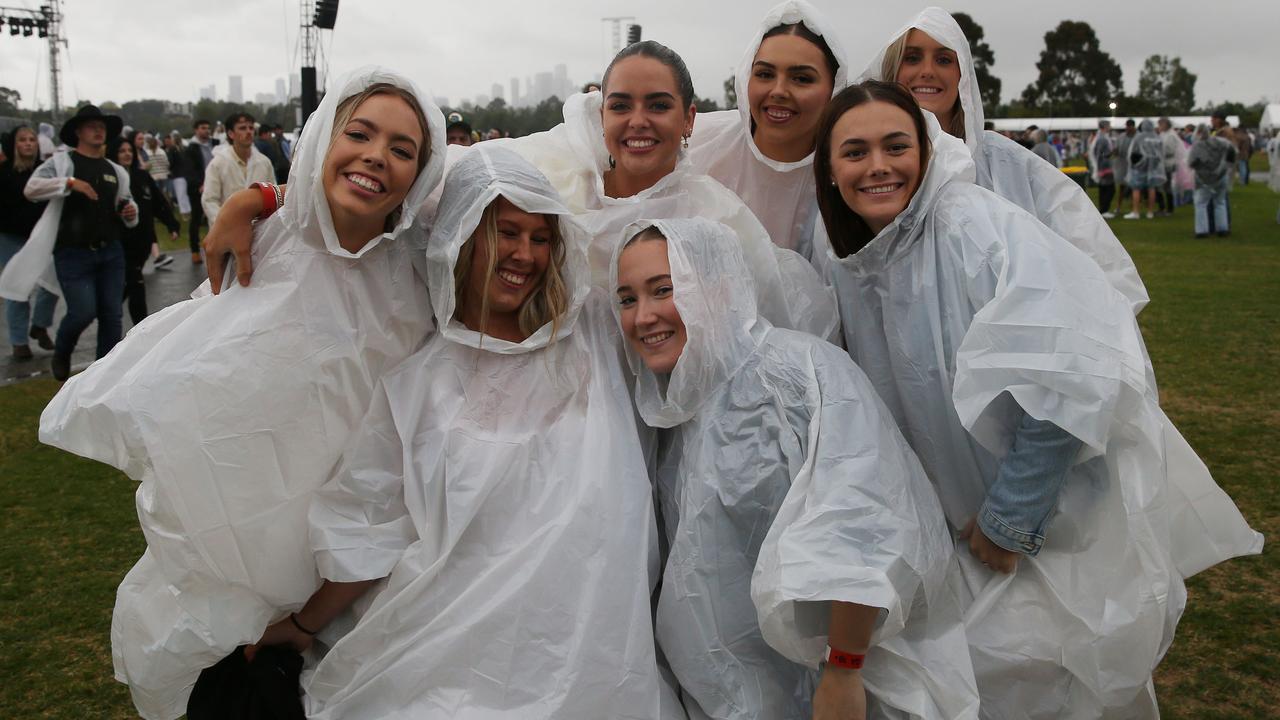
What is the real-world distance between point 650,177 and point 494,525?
3.77ft

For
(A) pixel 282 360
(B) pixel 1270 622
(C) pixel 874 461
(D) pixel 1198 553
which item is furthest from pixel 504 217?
(B) pixel 1270 622

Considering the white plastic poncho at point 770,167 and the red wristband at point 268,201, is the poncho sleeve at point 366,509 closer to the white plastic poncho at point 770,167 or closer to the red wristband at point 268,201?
the red wristband at point 268,201

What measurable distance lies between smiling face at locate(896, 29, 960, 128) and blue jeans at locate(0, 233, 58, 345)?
6.17 metres

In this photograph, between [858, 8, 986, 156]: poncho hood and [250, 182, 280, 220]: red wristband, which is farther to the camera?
[858, 8, 986, 156]: poncho hood

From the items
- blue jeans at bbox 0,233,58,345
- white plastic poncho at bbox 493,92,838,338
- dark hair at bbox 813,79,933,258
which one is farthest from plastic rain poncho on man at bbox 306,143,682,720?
blue jeans at bbox 0,233,58,345

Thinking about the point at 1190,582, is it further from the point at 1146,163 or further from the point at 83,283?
the point at 1146,163

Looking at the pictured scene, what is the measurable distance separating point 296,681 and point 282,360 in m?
0.74

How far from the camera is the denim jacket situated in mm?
2084

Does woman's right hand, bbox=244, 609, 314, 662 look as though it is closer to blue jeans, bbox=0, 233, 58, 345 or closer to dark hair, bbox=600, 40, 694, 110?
dark hair, bbox=600, 40, 694, 110

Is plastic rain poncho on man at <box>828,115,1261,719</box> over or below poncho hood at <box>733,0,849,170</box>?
below

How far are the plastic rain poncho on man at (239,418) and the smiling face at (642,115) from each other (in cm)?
62

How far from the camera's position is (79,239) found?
6.18 metres

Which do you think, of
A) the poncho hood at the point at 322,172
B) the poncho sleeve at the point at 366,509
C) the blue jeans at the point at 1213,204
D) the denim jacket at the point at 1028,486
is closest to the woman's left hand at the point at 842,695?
the denim jacket at the point at 1028,486

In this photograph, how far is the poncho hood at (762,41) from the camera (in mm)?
2992
